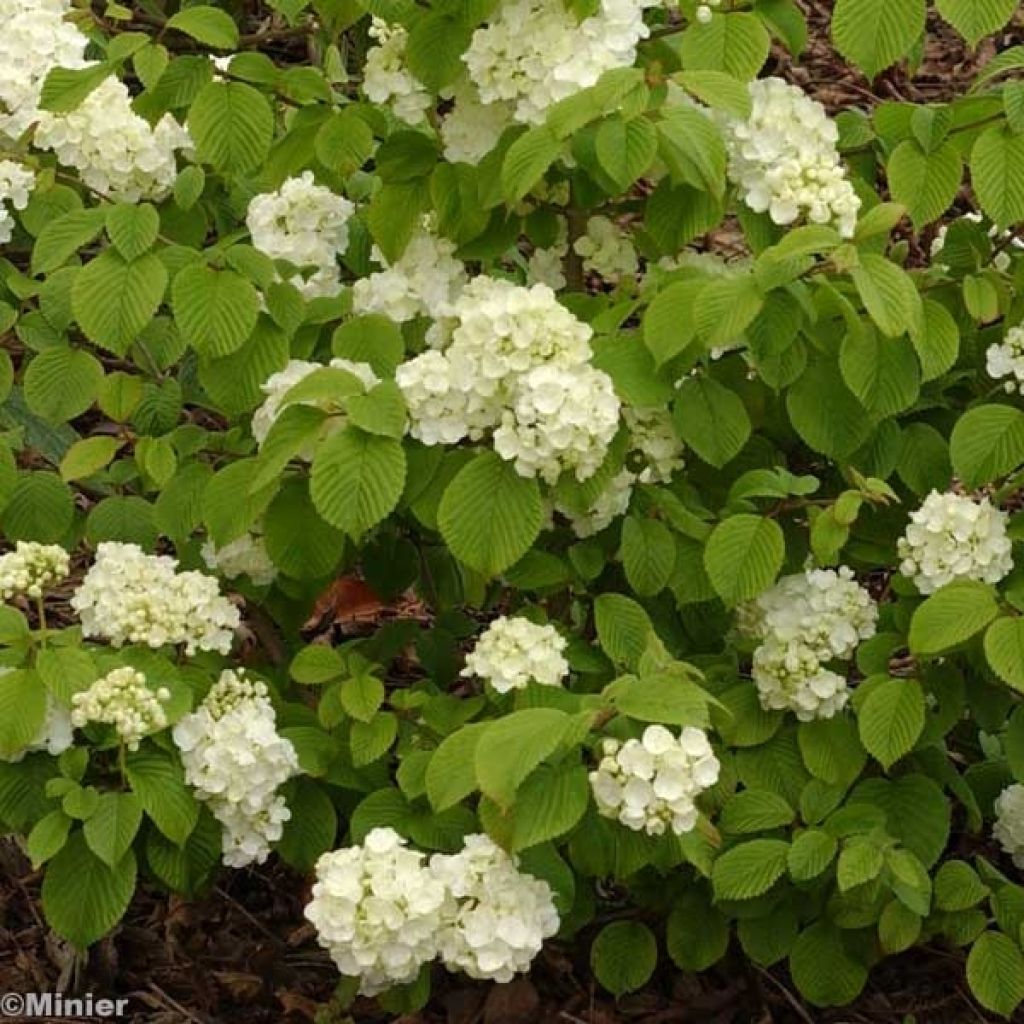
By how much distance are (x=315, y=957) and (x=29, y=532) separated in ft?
3.01

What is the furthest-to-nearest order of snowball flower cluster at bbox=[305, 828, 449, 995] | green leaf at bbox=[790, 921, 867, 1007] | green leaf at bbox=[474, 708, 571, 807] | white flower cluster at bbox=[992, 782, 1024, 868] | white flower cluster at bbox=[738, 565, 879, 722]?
white flower cluster at bbox=[992, 782, 1024, 868]
green leaf at bbox=[790, 921, 867, 1007]
white flower cluster at bbox=[738, 565, 879, 722]
snowball flower cluster at bbox=[305, 828, 449, 995]
green leaf at bbox=[474, 708, 571, 807]

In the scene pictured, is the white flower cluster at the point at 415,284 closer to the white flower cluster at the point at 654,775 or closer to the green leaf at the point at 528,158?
the green leaf at the point at 528,158

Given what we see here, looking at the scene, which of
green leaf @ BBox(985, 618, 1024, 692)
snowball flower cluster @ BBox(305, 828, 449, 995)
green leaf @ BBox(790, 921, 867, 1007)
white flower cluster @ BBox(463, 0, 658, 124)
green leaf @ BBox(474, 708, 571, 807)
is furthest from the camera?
green leaf @ BBox(790, 921, 867, 1007)

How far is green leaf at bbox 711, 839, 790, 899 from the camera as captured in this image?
2.65 m

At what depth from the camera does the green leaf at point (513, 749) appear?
2.17m

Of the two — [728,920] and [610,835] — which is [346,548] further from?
[728,920]

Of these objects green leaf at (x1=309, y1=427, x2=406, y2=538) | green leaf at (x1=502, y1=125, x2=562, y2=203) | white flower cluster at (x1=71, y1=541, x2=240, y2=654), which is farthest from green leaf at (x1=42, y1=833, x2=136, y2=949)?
green leaf at (x1=502, y1=125, x2=562, y2=203)

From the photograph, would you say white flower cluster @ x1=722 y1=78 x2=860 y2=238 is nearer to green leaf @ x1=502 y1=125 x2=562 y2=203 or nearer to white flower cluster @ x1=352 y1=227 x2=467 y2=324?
green leaf @ x1=502 y1=125 x2=562 y2=203

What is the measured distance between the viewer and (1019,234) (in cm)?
296

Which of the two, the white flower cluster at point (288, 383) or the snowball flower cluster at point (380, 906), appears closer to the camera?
the snowball flower cluster at point (380, 906)

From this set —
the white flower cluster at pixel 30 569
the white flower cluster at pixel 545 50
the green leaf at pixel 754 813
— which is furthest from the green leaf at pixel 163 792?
the white flower cluster at pixel 545 50

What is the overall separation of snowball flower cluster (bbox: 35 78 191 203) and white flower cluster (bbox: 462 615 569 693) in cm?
98

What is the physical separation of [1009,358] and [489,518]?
84cm

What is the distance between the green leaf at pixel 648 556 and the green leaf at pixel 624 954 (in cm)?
64
